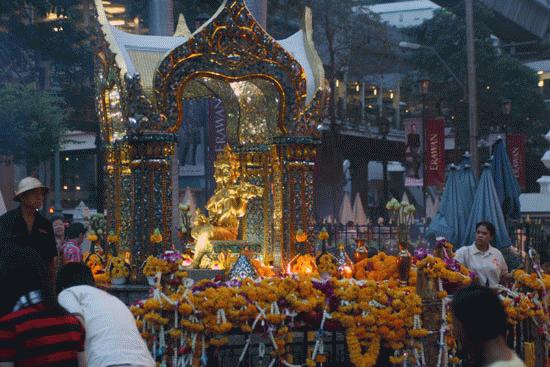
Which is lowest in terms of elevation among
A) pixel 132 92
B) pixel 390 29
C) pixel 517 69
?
pixel 132 92

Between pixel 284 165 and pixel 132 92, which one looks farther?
pixel 284 165

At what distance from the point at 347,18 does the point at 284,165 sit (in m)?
32.3

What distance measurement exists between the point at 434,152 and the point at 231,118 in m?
16.0

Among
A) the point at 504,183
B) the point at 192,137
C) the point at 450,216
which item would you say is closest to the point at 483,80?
the point at 192,137

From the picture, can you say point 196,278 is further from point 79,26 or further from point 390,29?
point 390,29

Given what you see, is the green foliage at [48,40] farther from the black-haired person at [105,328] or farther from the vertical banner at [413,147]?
the black-haired person at [105,328]

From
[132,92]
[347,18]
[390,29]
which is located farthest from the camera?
[390,29]

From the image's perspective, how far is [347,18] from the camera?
46.5 meters

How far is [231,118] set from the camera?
16531 mm

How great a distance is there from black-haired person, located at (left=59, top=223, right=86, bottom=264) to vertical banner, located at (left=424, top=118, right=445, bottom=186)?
1975 cm

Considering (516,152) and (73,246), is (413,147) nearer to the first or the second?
(516,152)

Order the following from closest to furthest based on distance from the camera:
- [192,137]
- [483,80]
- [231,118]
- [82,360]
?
[82,360], [231,118], [192,137], [483,80]

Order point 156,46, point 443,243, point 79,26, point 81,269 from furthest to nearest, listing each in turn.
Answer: point 79,26
point 156,46
point 443,243
point 81,269

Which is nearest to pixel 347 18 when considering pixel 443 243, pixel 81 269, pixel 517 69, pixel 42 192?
pixel 517 69
